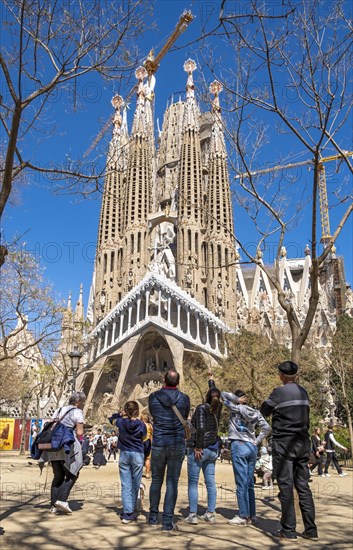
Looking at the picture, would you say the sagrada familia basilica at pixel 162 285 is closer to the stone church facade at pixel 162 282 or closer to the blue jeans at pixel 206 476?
the stone church facade at pixel 162 282

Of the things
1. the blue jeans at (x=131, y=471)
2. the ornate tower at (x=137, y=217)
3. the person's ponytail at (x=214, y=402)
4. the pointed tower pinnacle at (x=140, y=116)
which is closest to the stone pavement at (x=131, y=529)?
the blue jeans at (x=131, y=471)

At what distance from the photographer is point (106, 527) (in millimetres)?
4387

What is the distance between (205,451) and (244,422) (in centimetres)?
51

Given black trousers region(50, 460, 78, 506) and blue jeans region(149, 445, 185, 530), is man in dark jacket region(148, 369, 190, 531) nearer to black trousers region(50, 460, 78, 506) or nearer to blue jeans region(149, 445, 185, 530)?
blue jeans region(149, 445, 185, 530)

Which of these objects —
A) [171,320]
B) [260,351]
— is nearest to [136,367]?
[171,320]

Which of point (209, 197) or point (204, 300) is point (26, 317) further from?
point (209, 197)

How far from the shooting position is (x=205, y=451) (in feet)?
16.3

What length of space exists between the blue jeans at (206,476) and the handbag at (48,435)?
147cm

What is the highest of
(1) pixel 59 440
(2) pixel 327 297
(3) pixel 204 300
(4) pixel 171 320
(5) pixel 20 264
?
(2) pixel 327 297

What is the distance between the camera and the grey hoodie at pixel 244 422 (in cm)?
497

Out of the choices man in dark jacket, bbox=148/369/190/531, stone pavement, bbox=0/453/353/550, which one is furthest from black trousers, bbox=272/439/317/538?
man in dark jacket, bbox=148/369/190/531

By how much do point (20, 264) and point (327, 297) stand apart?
53.0 m

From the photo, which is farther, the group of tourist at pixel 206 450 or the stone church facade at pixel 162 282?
the stone church facade at pixel 162 282

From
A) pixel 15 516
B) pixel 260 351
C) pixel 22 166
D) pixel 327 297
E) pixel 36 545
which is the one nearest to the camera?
pixel 36 545
